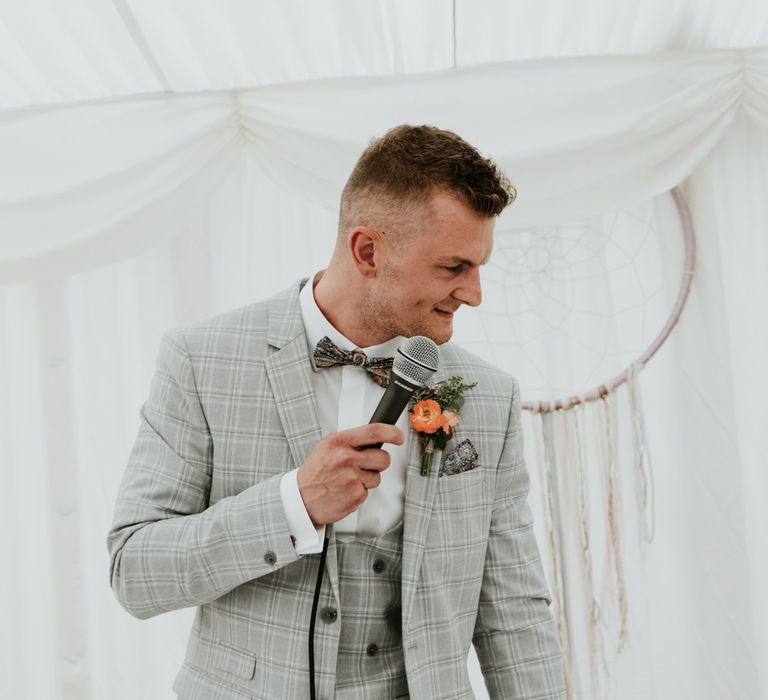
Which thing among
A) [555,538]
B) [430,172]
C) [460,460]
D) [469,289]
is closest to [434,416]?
[460,460]

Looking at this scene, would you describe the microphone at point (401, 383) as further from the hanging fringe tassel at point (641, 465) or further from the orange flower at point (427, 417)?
the hanging fringe tassel at point (641, 465)

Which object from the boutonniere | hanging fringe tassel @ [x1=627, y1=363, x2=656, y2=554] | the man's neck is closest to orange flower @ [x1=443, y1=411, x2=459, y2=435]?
the boutonniere

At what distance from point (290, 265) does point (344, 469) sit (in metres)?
1.83

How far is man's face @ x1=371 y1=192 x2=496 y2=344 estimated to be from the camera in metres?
1.74

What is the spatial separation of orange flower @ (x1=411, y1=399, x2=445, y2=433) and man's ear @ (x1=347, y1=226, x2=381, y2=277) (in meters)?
0.28

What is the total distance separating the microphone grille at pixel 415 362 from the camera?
149 cm

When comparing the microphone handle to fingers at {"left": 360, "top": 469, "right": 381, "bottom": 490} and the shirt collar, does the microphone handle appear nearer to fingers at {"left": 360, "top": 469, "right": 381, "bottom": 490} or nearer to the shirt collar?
fingers at {"left": 360, "top": 469, "right": 381, "bottom": 490}

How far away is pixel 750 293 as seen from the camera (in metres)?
2.99

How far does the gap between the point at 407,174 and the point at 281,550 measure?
0.76m

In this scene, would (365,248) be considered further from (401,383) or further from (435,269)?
(401,383)

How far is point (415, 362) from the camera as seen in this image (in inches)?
58.9

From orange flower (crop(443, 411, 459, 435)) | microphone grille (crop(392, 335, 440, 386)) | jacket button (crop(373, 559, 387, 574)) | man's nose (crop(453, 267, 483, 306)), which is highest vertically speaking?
man's nose (crop(453, 267, 483, 306))

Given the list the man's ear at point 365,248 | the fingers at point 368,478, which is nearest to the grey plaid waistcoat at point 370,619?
the fingers at point 368,478

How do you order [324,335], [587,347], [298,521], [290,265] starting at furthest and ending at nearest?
[290,265] → [587,347] → [324,335] → [298,521]
